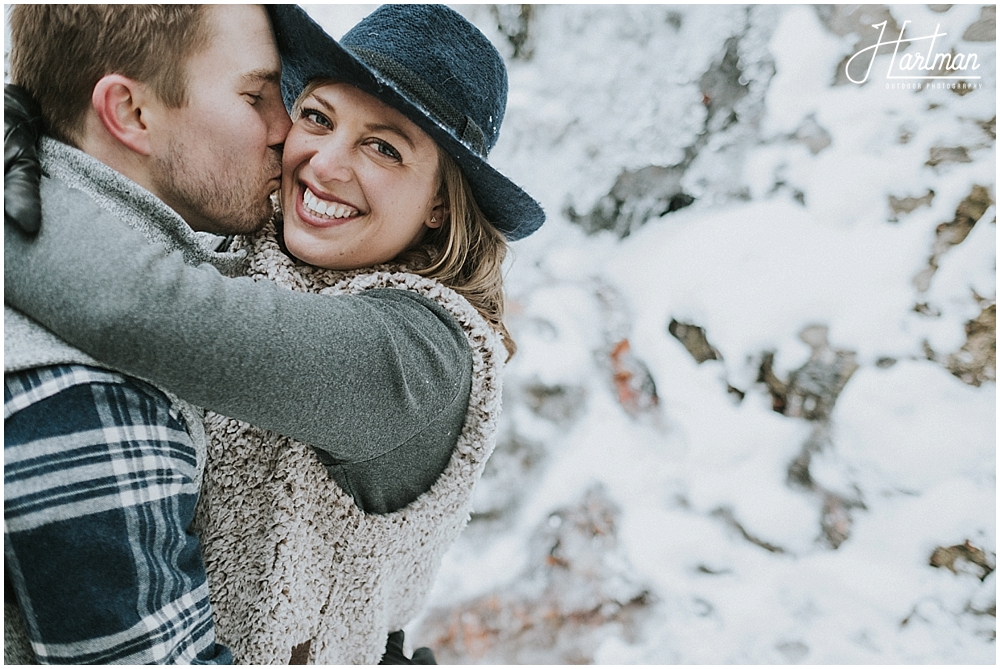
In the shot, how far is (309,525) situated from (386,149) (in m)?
0.64

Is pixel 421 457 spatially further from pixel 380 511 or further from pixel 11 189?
pixel 11 189

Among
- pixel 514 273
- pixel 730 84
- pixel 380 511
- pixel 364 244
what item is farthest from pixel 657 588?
pixel 730 84

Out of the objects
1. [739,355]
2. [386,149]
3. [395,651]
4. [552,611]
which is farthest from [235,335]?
[739,355]

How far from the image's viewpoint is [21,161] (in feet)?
2.69

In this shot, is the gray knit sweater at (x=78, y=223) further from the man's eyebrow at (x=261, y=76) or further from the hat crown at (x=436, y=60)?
the hat crown at (x=436, y=60)

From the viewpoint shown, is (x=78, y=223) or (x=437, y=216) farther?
(x=437, y=216)

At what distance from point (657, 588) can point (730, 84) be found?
1.95 meters

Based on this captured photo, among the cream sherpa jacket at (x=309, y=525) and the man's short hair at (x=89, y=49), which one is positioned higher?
the man's short hair at (x=89, y=49)

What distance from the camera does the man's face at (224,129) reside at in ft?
3.28

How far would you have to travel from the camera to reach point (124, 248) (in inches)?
30.5

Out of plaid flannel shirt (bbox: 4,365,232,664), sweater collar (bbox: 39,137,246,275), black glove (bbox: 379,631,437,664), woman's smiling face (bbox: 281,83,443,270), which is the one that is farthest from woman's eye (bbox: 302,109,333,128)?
black glove (bbox: 379,631,437,664)

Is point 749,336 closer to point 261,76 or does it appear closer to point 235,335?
point 261,76

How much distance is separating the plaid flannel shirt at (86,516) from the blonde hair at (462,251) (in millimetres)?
564

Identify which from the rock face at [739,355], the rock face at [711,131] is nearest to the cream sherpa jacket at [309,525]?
the rock face at [739,355]
